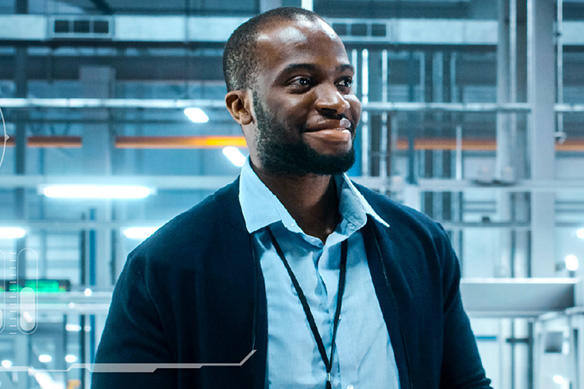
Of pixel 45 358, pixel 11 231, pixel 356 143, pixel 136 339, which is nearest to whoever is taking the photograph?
pixel 136 339

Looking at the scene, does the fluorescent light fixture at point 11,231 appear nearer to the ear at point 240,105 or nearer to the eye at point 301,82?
the ear at point 240,105

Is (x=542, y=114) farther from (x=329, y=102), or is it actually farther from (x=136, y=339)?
(x=136, y=339)

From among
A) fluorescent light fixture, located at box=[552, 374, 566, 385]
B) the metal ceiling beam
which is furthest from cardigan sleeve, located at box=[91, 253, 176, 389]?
the metal ceiling beam

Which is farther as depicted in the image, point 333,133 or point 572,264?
point 572,264

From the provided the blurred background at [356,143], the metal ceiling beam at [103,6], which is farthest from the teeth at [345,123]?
the metal ceiling beam at [103,6]

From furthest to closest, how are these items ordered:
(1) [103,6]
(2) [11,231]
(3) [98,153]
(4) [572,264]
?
(1) [103,6] → (3) [98,153] → (2) [11,231] → (4) [572,264]

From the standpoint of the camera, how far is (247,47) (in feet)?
2.11

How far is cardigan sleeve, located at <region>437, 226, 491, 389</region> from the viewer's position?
64 cm

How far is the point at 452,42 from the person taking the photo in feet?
21.1

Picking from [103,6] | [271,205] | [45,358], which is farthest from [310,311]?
[45,358]

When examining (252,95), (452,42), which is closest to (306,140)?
(252,95)

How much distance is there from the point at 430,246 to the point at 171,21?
21.3ft

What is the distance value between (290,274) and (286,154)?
131mm

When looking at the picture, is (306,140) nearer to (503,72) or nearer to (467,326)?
(467,326)
